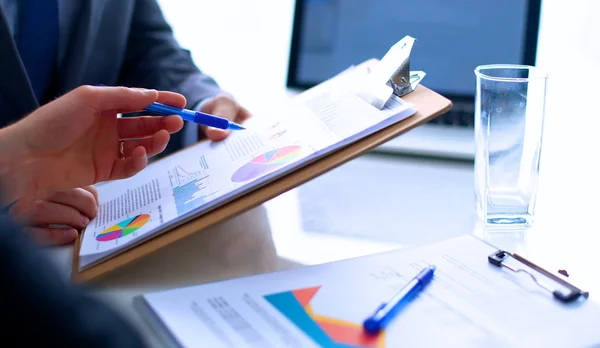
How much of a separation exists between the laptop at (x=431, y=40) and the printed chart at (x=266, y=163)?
0.39 metres

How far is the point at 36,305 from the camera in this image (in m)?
0.24

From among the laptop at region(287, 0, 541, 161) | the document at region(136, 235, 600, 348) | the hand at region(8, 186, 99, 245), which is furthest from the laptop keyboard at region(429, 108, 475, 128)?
A: the hand at region(8, 186, 99, 245)

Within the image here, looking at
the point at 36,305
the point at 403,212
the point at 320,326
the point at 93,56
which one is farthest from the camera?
the point at 93,56

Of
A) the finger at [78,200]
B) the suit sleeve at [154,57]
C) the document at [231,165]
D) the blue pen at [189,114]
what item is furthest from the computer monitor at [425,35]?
the finger at [78,200]

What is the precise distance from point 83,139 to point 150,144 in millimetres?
89

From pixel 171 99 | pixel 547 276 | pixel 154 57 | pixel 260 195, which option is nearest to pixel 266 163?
pixel 260 195

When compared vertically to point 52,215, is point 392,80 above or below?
above

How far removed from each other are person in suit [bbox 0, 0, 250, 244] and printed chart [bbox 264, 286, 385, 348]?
35 centimetres

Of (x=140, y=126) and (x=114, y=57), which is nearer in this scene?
(x=140, y=126)

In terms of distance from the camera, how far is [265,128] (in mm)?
764

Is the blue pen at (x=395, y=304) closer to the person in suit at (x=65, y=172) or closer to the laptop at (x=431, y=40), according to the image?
the person in suit at (x=65, y=172)

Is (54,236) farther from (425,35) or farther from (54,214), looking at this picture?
(425,35)

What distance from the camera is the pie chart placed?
595 millimetres

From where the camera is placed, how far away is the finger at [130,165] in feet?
2.42
